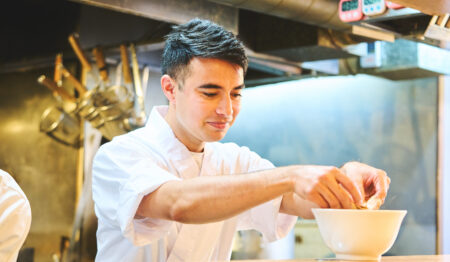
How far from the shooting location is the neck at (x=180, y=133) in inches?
73.8

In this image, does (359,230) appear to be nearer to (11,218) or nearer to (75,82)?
(11,218)

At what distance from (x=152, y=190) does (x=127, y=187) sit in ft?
0.27

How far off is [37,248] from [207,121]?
2.33 metres

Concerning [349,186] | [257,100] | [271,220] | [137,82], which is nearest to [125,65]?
[137,82]

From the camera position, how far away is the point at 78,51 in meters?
3.55

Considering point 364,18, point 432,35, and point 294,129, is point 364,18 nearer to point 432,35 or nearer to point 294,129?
point 432,35

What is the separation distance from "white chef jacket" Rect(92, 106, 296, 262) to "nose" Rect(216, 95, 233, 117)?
0.70 feet

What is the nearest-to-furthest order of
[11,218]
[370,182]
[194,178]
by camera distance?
[194,178] → [370,182] → [11,218]

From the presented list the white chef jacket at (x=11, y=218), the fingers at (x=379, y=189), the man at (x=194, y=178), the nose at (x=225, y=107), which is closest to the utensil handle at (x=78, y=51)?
the man at (x=194, y=178)

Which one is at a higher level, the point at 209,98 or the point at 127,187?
the point at 209,98

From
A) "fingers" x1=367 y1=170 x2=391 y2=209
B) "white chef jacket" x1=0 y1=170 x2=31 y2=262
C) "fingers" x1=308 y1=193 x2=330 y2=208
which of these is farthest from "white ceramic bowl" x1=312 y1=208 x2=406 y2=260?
"white chef jacket" x1=0 y1=170 x2=31 y2=262

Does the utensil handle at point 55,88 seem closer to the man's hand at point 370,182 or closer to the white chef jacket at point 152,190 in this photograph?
the white chef jacket at point 152,190

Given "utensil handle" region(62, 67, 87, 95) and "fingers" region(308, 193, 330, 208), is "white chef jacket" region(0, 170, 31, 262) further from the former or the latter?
"utensil handle" region(62, 67, 87, 95)

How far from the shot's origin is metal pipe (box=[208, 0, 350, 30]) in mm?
2617
